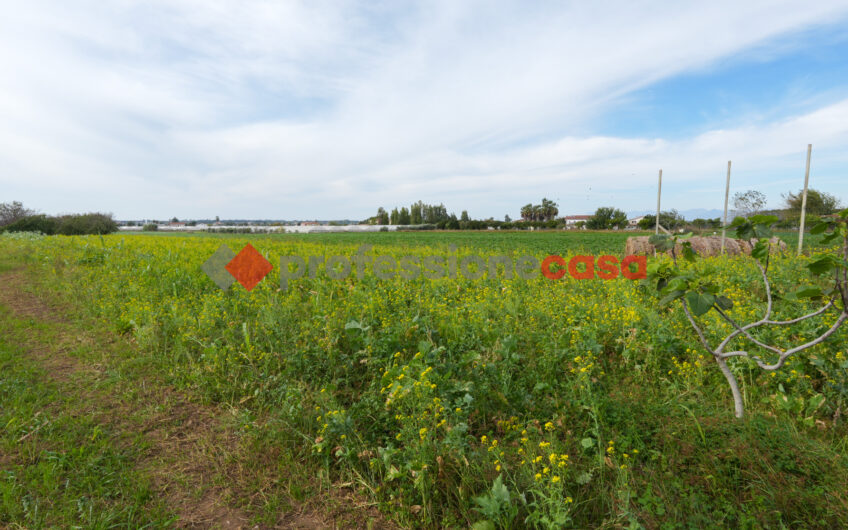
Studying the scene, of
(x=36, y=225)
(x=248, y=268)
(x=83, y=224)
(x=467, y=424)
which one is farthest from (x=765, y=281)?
(x=36, y=225)

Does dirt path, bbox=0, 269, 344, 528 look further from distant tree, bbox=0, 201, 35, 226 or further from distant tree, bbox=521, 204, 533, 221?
distant tree, bbox=521, 204, 533, 221

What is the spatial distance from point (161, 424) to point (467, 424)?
274 cm

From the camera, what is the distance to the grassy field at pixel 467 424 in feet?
7.64

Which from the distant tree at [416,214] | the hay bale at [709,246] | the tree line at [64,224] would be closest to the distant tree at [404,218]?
the distant tree at [416,214]

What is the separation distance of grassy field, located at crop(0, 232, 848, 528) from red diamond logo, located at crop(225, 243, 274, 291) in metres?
2.19

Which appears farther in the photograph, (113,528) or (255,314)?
(255,314)

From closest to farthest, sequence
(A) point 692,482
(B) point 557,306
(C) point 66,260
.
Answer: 1. (A) point 692,482
2. (B) point 557,306
3. (C) point 66,260

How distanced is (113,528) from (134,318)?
421 centimetres

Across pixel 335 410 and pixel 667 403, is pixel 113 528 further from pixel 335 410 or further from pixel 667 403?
pixel 667 403

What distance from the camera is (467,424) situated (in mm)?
3000

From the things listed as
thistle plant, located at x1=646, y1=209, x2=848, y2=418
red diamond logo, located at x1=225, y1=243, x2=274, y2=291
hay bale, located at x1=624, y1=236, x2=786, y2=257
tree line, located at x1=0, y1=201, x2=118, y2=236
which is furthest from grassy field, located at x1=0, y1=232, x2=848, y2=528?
tree line, located at x1=0, y1=201, x2=118, y2=236

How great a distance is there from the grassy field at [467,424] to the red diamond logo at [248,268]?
7.17 feet

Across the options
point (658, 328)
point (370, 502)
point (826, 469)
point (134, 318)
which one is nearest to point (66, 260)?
point (134, 318)

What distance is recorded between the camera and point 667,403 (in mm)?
3207
